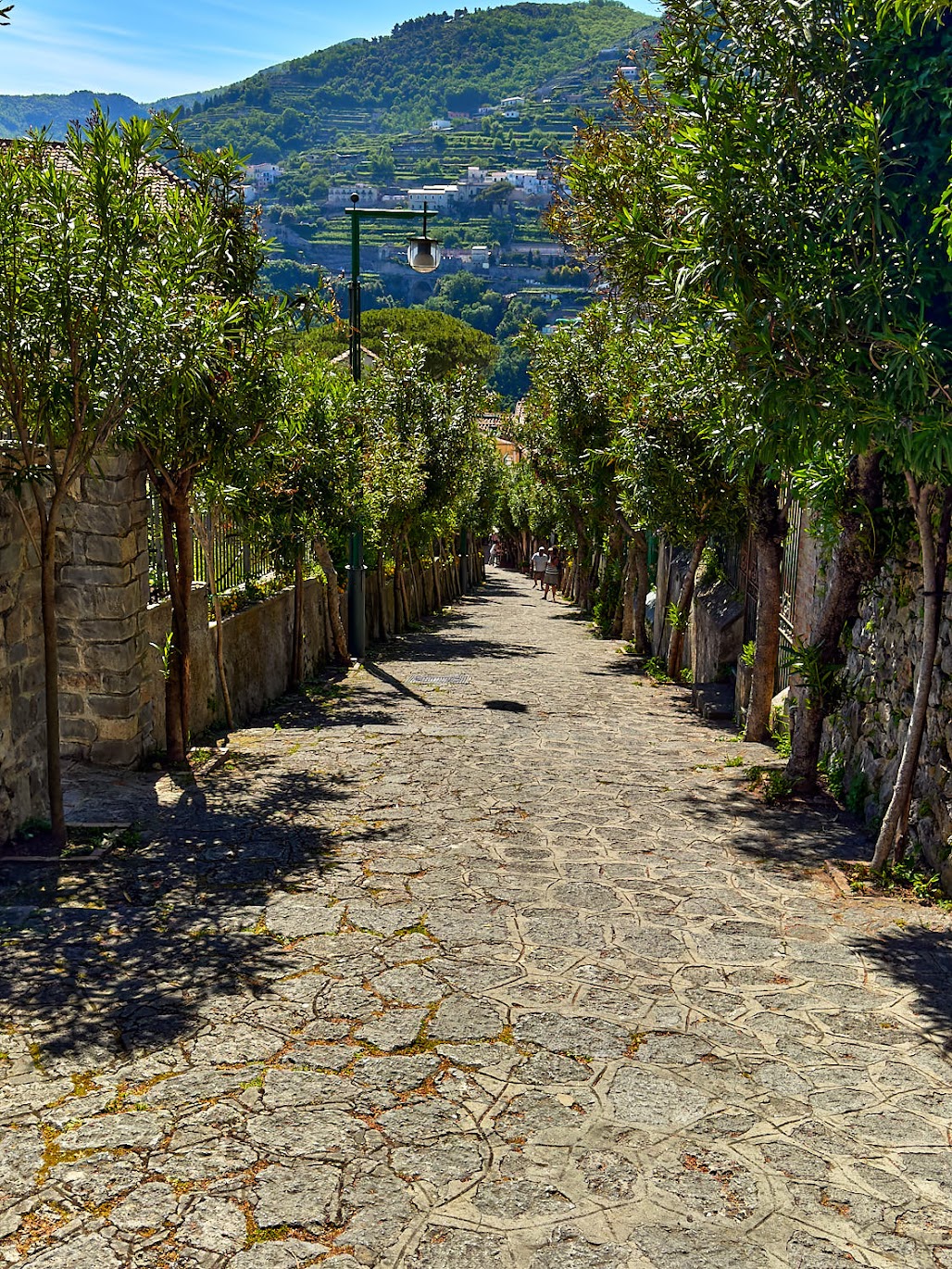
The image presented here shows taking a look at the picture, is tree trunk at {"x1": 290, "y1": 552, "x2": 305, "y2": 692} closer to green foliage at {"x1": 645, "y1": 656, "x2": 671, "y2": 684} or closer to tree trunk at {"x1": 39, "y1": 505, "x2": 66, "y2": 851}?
green foliage at {"x1": 645, "y1": 656, "x2": 671, "y2": 684}

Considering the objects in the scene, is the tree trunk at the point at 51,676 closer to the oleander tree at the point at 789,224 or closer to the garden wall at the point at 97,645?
the garden wall at the point at 97,645

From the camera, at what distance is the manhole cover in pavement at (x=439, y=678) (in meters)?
16.4

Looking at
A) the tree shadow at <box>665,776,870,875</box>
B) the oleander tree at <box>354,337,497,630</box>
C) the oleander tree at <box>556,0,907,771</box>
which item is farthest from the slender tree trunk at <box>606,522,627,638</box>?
the oleander tree at <box>556,0,907,771</box>

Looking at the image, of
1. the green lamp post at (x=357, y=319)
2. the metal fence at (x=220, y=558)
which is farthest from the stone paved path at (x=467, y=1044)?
the green lamp post at (x=357, y=319)

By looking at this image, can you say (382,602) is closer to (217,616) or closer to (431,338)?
(217,616)

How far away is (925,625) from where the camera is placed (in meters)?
6.77

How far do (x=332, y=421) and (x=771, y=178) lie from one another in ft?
30.7

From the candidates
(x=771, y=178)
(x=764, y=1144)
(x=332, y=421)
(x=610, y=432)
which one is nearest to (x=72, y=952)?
(x=764, y=1144)

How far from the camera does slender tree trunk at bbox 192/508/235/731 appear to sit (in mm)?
11359

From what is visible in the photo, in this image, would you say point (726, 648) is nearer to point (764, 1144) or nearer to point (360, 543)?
point (360, 543)

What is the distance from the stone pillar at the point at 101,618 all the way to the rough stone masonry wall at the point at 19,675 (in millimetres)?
1095

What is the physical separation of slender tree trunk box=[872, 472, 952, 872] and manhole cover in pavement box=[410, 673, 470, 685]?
31.9 ft

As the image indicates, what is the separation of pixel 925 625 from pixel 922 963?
2006 millimetres

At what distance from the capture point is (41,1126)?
4.14 meters
